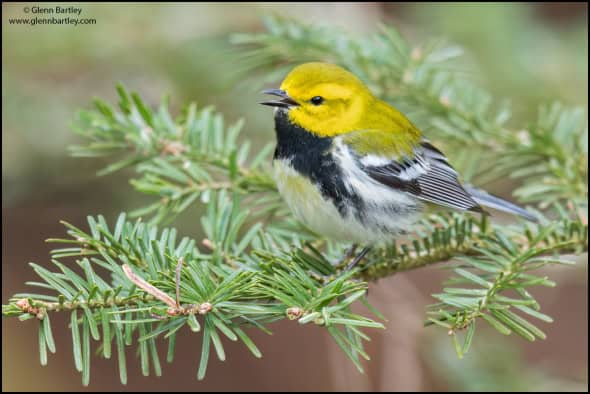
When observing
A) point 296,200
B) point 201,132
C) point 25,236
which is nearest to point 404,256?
point 296,200

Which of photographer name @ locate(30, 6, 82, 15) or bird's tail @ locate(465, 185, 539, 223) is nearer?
bird's tail @ locate(465, 185, 539, 223)

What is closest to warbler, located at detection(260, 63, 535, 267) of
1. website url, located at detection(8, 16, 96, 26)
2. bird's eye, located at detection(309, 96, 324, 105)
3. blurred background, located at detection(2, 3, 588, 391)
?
bird's eye, located at detection(309, 96, 324, 105)

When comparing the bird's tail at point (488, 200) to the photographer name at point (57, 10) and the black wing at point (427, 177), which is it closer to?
the black wing at point (427, 177)

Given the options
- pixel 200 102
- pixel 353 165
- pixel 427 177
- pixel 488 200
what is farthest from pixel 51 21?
pixel 488 200

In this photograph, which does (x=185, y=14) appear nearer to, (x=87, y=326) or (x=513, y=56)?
(x=513, y=56)

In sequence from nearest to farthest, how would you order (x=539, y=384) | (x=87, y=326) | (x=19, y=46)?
(x=87, y=326) < (x=539, y=384) < (x=19, y=46)

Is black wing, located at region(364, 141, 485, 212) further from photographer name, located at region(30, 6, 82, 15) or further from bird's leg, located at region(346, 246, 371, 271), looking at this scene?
photographer name, located at region(30, 6, 82, 15)

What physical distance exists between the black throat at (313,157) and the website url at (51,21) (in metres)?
1.05

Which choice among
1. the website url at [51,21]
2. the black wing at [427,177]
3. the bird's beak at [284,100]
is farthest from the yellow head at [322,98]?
the website url at [51,21]

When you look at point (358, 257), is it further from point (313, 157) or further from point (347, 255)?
point (313, 157)

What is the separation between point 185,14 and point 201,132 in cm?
93

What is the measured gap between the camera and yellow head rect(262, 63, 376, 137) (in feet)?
7.82

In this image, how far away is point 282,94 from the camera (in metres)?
2.43

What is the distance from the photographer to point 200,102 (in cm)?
313
